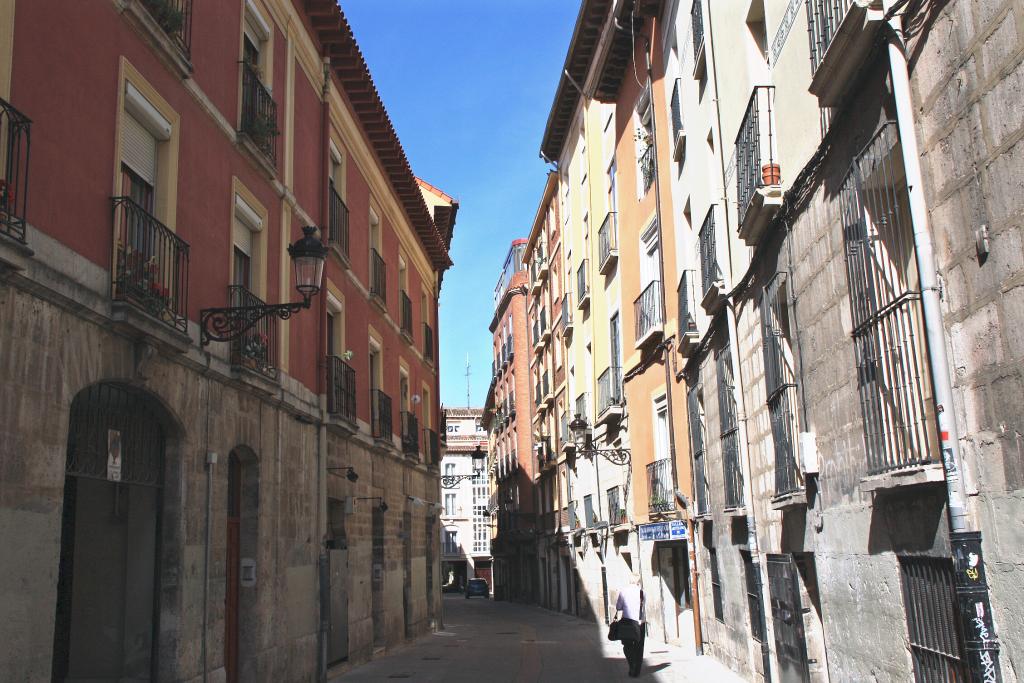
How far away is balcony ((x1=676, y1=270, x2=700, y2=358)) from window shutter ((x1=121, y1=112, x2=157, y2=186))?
8.39 m

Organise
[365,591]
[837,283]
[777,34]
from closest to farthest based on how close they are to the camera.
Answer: [837,283]
[777,34]
[365,591]

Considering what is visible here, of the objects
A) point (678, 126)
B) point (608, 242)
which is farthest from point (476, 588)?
point (678, 126)

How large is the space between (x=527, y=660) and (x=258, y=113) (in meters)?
10.3

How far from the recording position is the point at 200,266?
34.9ft

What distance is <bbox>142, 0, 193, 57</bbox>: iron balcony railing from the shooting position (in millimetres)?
9383

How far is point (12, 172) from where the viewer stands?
6.76m

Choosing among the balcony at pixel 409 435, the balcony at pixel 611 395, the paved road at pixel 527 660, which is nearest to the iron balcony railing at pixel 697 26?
the paved road at pixel 527 660

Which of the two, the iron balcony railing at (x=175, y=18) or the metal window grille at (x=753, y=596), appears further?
the metal window grille at (x=753, y=596)

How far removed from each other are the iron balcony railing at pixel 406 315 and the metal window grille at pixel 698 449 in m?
8.82

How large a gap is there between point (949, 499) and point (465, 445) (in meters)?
67.3

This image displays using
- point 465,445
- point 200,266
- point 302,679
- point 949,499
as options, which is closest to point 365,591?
point 302,679

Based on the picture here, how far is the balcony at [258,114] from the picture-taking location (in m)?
12.3

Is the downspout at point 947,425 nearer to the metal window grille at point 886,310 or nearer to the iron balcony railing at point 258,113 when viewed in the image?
the metal window grille at point 886,310

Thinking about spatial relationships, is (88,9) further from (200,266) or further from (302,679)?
(302,679)
